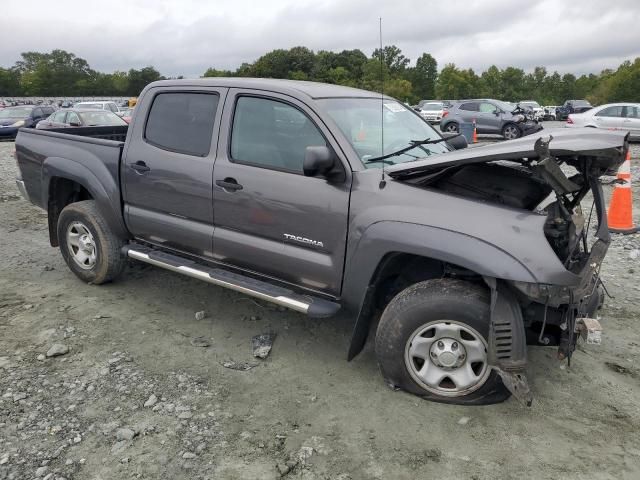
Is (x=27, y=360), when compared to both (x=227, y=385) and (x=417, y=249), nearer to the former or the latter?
(x=227, y=385)

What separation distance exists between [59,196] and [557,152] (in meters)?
4.56

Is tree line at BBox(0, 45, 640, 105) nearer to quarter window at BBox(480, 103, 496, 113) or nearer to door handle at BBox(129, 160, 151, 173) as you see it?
quarter window at BBox(480, 103, 496, 113)

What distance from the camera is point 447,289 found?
3.05 m

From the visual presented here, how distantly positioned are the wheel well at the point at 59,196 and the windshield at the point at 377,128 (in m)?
2.90

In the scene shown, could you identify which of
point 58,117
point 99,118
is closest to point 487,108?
point 99,118

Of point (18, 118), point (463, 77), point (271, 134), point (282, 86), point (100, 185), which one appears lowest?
point (100, 185)

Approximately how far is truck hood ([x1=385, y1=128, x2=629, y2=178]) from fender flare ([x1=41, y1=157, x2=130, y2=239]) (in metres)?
2.62

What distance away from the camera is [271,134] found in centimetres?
373

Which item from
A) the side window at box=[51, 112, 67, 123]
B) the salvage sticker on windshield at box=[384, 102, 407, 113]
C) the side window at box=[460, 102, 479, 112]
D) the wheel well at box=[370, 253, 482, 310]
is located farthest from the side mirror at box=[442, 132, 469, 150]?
the side window at box=[460, 102, 479, 112]

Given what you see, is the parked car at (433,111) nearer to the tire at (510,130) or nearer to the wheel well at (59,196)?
the tire at (510,130)

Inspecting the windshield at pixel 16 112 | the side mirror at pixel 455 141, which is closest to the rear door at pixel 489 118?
the side mirror at pixel 455 141

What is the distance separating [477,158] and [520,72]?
78.7 meters

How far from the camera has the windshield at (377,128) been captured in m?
3.57

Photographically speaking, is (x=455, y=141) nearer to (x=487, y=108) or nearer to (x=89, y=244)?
(x=89, y=244)
